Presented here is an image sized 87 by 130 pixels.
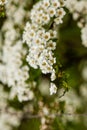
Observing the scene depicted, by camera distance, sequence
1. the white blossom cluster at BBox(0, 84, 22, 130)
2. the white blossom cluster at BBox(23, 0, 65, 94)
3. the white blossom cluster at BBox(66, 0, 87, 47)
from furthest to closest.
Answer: the white blossom cluster at BBox(0, 84, 22, 130) → the white blossom cluster at BBox(66, 0, 87, 47) → the white blossom cluster at BBox(23, 0, 65, 94)

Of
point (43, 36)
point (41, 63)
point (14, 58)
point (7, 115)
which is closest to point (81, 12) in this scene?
point (14, 58)

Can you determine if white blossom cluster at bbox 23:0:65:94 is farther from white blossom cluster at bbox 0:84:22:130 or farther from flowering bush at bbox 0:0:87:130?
white blossom cluster at bbox 0:84:22:130

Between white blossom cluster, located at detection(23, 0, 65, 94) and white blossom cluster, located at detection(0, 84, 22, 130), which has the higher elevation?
white blossom cluster, located at detection(0, 84, 22, 130)

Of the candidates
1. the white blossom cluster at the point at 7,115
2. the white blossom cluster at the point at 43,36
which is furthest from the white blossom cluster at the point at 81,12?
the white blossom cluster at the point at 7,115

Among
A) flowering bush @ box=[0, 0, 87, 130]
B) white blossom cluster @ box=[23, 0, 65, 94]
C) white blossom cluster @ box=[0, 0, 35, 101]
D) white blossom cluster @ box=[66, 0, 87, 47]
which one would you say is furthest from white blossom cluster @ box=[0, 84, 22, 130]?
white blossom cluster @ box=[23, 0, 65, 94]

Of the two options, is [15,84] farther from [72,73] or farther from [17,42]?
[72,73]

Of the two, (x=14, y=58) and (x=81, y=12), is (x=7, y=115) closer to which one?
(x=14, y=58)

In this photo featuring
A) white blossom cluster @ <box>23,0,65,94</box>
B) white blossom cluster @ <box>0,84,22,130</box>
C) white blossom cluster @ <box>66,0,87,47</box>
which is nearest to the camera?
white blossom cluster @ <box>23,0,65,94</box>
